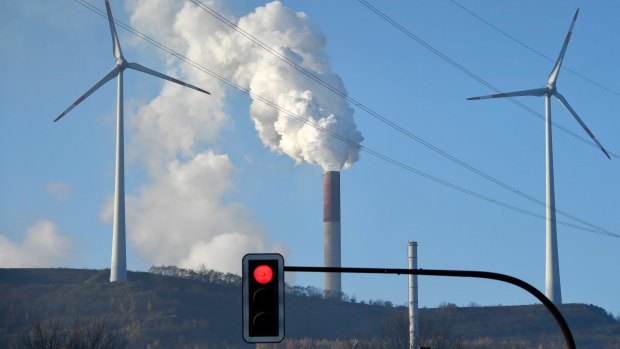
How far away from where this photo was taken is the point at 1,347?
11769 cm

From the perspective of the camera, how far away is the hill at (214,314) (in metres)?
148

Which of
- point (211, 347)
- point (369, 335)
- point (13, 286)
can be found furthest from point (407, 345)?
point (13, 286)

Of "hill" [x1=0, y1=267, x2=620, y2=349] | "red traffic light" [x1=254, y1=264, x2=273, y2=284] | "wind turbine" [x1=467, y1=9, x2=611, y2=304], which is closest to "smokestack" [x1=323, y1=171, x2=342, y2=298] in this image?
"hill" [x1=0, y1=267, x2=620, y2=349]

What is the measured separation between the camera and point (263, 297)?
22312 millimetres

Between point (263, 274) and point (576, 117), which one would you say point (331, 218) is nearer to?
point (576, 117)

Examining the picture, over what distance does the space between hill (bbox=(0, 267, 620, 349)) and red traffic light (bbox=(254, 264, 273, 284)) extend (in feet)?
366

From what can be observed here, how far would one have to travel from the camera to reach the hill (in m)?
148

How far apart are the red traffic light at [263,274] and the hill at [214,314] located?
111453 mm

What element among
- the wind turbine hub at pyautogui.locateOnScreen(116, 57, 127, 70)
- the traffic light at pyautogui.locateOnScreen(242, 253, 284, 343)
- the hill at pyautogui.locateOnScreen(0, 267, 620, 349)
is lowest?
the traffic light at pyautogui.locateOnScreen(242, 253, 284, 343)

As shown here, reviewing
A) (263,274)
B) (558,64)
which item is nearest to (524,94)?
(558,64)

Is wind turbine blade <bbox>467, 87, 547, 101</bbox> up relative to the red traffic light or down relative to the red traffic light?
up

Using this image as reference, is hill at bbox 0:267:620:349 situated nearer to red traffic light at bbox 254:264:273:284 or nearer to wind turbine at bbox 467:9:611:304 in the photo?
wind turbine at bbox 467:9:611:304

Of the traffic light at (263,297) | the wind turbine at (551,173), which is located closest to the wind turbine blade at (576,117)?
the wind turbine at (551,173)

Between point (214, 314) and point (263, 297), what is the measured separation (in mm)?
149117
